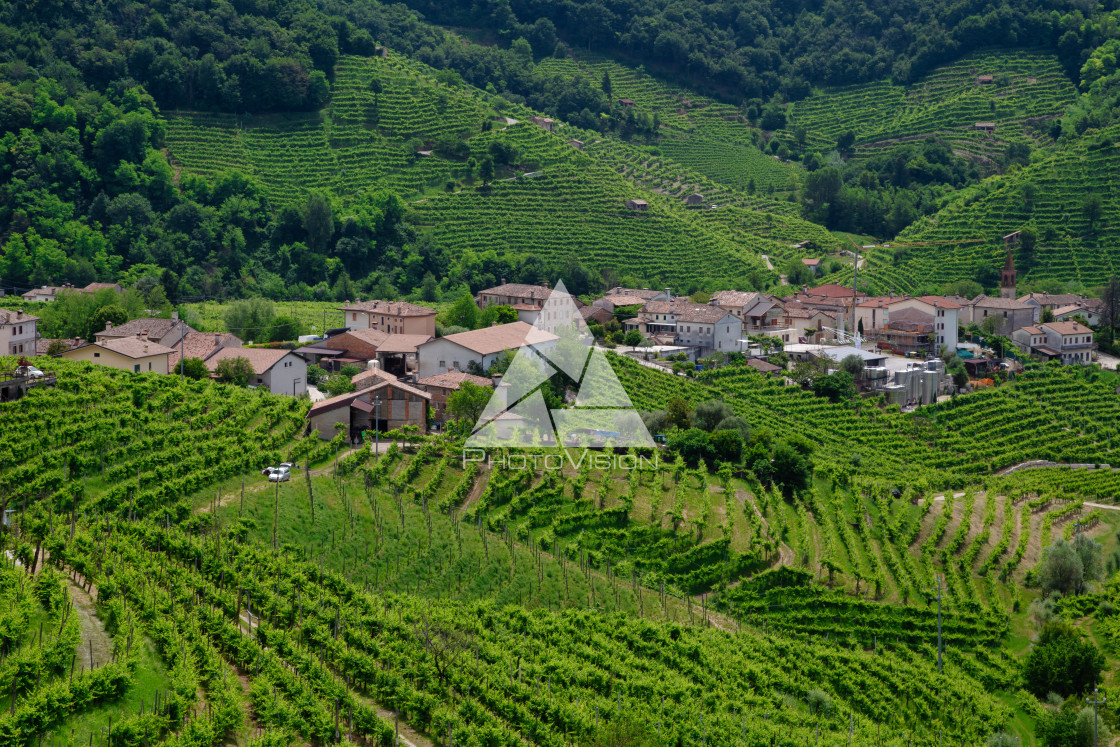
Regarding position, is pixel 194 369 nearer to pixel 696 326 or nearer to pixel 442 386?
pixel 442 386

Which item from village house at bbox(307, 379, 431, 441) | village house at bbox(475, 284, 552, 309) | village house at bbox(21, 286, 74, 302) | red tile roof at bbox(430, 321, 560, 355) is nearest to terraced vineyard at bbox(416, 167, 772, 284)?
village house at bbox(475, 284, 552, 309)

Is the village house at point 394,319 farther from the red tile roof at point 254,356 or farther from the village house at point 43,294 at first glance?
the village house at point 43,294

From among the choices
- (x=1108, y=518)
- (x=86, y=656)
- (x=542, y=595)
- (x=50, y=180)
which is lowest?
(x=1108, y=518)

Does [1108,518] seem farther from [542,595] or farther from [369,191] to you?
[369,191]

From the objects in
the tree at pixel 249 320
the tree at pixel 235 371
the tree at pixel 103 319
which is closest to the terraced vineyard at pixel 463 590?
the tree at pixel 235 371

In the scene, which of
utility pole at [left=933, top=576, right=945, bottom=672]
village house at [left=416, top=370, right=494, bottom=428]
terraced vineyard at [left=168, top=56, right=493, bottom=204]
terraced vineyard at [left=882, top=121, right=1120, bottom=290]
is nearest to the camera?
utility pole at [left=933, top=576, right=945, bottom=672]

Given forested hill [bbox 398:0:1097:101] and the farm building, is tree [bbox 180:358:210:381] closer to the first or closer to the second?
the farm building

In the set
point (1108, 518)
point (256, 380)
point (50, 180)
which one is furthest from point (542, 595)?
point (50, 180)
